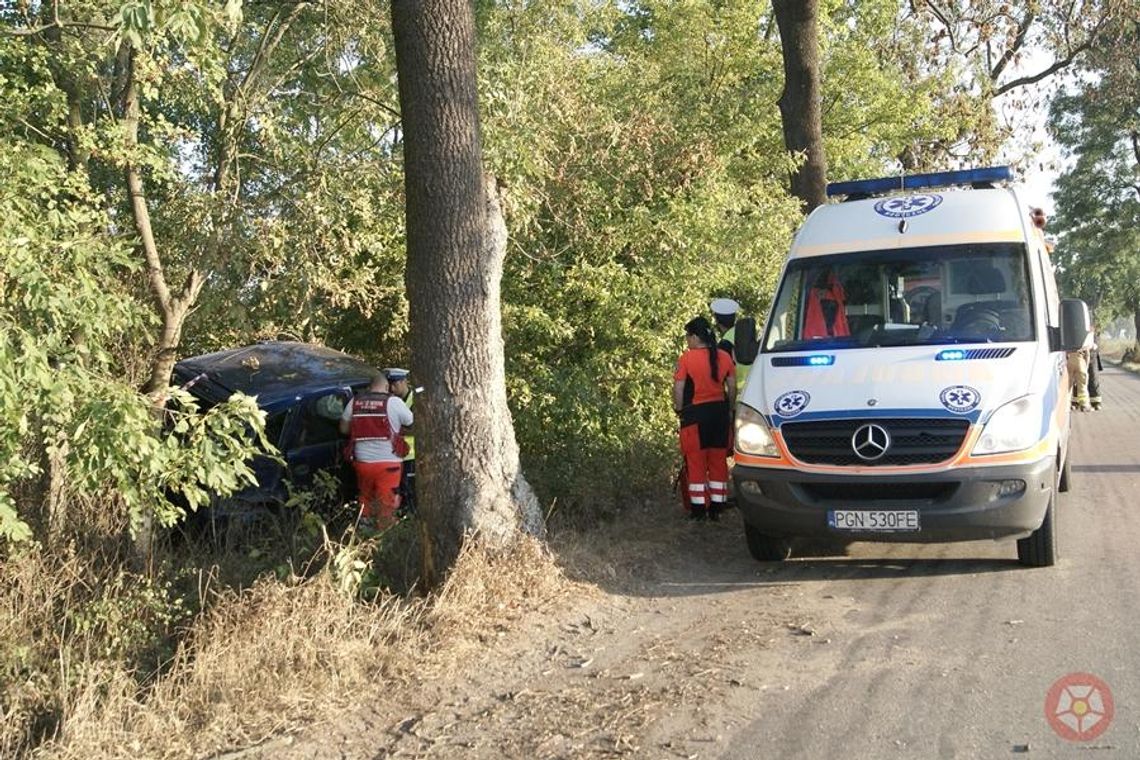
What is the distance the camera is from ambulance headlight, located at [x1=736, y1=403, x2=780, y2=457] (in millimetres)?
7094

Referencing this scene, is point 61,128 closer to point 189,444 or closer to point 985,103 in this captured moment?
point 189,444

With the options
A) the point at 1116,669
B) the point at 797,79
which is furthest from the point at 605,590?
the point at 797,79

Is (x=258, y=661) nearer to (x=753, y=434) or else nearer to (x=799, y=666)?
(x=799, y=666)

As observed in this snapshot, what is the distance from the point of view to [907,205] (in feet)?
27.5

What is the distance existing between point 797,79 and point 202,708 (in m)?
11.4

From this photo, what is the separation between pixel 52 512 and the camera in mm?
8008

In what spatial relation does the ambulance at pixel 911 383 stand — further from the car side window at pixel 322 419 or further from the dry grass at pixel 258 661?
the car side window at pixel 322 419

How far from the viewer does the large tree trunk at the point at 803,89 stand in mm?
13836

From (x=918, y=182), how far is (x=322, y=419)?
5.63 m

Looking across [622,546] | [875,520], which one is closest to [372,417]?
[622,546]

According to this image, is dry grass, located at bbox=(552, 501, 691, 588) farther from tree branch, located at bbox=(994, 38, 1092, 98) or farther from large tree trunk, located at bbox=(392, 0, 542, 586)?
tree branch, located at bbox=(994, 38, 1092, 98)

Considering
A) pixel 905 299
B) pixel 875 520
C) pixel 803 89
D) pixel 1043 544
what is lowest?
pixel 1043 544

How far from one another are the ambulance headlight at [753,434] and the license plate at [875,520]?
1.88ft

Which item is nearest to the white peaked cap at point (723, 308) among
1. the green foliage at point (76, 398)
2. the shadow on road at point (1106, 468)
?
the shadow on road at point (1106, 468)
